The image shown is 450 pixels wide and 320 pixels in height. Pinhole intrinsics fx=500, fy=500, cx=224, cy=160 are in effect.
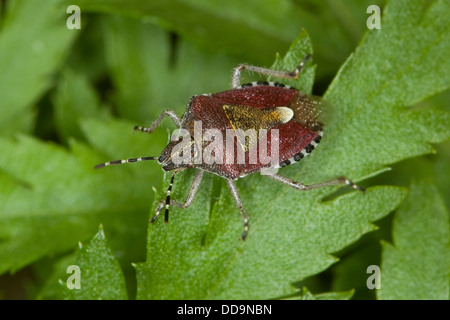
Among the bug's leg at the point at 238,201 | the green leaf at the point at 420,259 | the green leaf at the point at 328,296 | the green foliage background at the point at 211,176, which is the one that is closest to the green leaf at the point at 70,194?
the green foliage background at the point at 211,176

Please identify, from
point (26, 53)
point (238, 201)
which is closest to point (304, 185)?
point (238, 201)

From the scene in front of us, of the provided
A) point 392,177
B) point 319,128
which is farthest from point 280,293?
point 392,177

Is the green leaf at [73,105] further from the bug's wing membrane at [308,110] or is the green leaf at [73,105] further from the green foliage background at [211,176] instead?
the bug's wing membrane at [308,110]

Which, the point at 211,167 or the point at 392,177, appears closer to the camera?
the point at 211,167

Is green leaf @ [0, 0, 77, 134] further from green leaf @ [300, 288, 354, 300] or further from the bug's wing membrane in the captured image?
green leaf @ [300, 288, 354, 300]

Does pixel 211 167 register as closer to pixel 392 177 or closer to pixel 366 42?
pixel 366 42

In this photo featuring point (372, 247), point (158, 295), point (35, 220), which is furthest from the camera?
point (372, 247)
